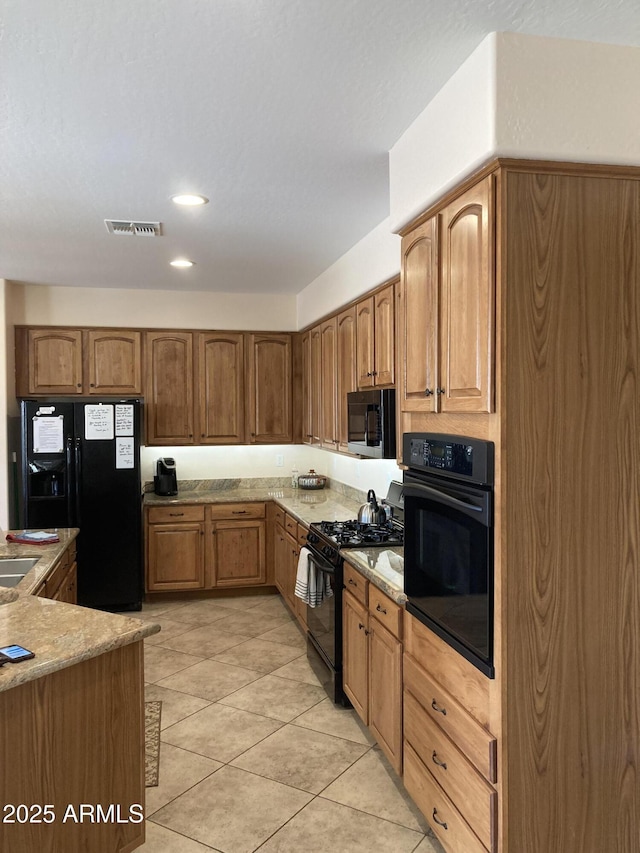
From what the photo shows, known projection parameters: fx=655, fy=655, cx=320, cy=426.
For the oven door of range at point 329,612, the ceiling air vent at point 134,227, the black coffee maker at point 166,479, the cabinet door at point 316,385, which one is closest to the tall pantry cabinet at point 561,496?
the oven door of range at point 329,612

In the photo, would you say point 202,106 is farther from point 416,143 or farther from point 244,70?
point 416,143

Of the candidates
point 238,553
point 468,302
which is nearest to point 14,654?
point 468,302

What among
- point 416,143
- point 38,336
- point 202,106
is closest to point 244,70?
point 202,106

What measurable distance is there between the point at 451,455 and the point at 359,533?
1611 mm

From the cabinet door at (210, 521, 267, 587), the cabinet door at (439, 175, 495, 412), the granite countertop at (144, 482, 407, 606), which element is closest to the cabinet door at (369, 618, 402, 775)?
the granite countertop at (144, 482, 407, 606)

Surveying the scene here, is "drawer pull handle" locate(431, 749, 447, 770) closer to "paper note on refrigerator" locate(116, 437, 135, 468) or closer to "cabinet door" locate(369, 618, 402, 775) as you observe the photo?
"cabinet door" locate(369, 618, 402, 775)

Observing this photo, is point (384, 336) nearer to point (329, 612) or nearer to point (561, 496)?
point (329, 612)

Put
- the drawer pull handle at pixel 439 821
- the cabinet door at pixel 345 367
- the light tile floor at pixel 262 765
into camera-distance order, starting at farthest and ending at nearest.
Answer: the cabinet door at pixel 345 367, the light tile floor at pixel 262 765, the drawer pull handle at pixel 439 821

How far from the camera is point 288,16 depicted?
1.71 m

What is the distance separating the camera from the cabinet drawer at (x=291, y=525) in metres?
4.69

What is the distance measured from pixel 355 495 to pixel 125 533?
1.84 meters

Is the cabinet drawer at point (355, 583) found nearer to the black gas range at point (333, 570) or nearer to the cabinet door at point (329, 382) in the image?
the black gas range at point (333, 570)

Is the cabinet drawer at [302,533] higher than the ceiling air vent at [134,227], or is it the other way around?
the ceiling air vent at [134,227]

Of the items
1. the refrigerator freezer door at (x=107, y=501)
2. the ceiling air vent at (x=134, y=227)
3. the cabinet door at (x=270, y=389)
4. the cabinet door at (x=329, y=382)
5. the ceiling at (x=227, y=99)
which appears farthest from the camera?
the cabinet door at (x=270, y=389)
